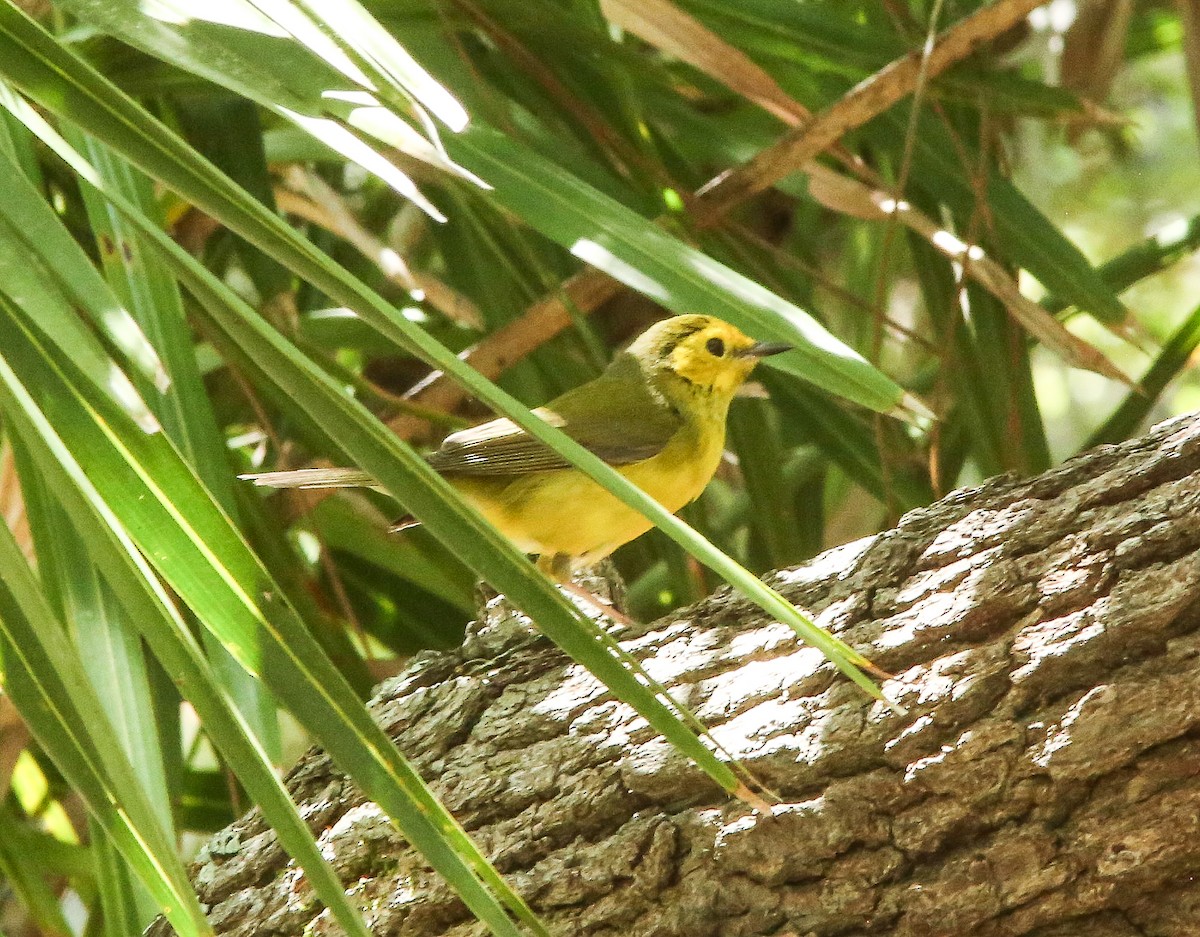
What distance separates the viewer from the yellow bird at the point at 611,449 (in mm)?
2643

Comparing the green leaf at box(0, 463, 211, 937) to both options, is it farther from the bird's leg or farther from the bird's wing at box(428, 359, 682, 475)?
the bird's wing at box(428, 359, 682, 475)

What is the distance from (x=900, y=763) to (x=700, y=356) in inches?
68.8

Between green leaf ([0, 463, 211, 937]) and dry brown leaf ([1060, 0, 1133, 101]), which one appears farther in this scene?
dry brown leaf ([1060, 0, 1133, 101])

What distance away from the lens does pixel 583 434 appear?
2834mm

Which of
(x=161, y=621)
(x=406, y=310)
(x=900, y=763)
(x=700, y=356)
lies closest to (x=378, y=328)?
(x=161, y=621)

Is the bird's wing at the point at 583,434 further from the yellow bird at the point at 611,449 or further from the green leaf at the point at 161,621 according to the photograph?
the green leaf at the point at 161,621

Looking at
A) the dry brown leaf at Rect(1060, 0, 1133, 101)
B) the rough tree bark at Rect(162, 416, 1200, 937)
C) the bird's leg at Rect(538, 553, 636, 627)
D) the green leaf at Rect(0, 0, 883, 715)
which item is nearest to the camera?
the green leaf at Rect(0, 0, 883, 715)

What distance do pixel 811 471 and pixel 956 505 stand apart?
2033 mm

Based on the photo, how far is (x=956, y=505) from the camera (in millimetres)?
1737

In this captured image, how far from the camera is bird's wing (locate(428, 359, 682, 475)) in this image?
2729 millimetres

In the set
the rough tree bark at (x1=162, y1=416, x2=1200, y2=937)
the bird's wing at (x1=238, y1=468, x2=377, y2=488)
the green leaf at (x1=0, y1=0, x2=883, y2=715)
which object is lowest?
the rough tree bark at (x1=162, y1=416, x2=1200, y2=937)

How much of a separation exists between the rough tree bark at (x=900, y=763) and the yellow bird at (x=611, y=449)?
2.53 feet

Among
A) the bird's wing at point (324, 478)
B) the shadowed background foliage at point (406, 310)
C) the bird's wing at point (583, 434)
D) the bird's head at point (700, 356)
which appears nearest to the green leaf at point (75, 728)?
the shadowed background foliage at point (406, 310)

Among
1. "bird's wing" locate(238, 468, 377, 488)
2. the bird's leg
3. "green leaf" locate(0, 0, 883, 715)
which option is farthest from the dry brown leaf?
"green leaf" locate(0, 0, 883, 715)
